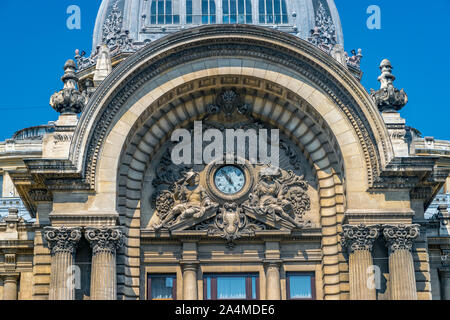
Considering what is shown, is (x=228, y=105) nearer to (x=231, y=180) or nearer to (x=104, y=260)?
(x=231, y=180)

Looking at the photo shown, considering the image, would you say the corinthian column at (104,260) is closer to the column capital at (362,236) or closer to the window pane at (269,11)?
the column capital at (362,236)

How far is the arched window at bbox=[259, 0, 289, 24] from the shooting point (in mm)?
38844

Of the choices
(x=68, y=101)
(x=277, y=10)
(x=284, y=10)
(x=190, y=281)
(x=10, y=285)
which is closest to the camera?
(x=68, y=101)

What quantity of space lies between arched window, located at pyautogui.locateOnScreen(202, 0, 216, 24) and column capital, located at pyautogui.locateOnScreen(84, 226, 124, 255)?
1255 cm

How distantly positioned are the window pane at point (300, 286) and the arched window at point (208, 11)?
12.2 meters

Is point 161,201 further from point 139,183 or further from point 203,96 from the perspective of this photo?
point 203,96

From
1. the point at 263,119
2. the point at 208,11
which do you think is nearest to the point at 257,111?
the point at 263,119

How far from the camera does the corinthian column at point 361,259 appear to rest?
29.0 meters

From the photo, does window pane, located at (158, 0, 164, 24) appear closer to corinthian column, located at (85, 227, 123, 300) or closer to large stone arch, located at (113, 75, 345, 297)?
large stone arch, located at (113, 75, 345, 297)

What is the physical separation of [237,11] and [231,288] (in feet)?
41.7

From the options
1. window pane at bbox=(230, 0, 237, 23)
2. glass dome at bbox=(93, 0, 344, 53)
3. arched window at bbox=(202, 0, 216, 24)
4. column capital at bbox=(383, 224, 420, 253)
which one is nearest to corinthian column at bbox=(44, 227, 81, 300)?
column capital at bbox=(383, 224, 420, 253)

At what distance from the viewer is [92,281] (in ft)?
93.8

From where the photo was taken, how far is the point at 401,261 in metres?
28.9
